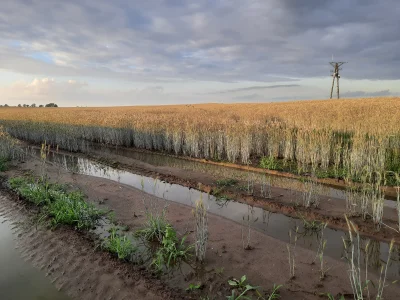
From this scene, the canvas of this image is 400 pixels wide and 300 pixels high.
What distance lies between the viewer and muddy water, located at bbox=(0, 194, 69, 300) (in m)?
4.81

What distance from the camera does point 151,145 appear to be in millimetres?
17531

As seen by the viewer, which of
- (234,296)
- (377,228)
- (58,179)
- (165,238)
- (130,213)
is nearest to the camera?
(234,296)

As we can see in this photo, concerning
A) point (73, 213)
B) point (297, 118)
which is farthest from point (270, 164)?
point (73, 213)

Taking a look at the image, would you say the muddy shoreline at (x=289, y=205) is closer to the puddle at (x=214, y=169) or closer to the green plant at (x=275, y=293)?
the puddle at (x=214, y=169)

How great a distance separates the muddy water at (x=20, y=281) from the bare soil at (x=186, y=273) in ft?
0.50

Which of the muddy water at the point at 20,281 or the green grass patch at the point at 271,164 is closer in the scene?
the muddy water at the point at 20,281

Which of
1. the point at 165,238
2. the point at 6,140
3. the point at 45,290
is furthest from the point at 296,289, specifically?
the point at 6,140

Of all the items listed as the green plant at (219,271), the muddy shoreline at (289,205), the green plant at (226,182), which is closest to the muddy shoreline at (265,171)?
the green plant at (226,182)

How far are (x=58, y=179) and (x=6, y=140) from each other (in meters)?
6.12

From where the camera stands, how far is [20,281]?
516 centimetres

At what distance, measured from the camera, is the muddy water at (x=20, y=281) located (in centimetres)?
481

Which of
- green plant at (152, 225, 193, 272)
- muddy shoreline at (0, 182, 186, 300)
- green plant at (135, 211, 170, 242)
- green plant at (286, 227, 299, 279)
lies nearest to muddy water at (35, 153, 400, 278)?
green plant at (286, 227, 299, 279)

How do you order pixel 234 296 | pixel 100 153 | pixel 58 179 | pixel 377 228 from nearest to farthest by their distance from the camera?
pixel 234 296 < pixel 377 228 < pixel 58 179 < pixel 100 153

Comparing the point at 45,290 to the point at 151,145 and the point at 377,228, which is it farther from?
the point at 151,145
